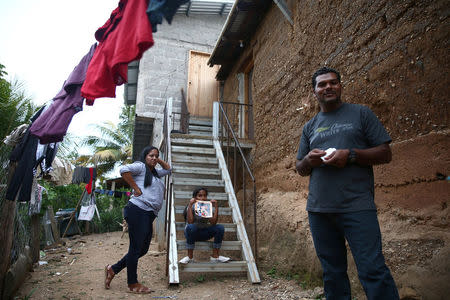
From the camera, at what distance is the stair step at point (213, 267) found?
4043 millimetres

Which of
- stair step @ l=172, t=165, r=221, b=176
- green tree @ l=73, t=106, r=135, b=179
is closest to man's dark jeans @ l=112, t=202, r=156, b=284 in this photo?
stair step @ l=172, t=165, r=221, b=176

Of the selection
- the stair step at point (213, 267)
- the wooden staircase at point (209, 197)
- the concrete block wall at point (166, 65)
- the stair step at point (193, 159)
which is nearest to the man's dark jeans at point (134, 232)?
the wooden staircase at point (209, 197)

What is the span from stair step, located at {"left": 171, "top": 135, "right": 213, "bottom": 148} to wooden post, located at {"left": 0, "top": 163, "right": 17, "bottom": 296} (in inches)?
137

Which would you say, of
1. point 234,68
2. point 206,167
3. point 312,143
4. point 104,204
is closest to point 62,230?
point 104,204

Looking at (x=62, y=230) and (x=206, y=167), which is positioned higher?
(x=206, y=167)

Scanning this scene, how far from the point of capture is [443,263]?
86.5 inches

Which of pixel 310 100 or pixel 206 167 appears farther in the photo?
pixel 206 167

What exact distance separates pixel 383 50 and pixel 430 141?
1127mm

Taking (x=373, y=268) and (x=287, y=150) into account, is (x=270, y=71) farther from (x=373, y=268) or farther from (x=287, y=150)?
(x=373, y=268)

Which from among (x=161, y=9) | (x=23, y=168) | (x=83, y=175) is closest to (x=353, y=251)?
(x=161, y=9)

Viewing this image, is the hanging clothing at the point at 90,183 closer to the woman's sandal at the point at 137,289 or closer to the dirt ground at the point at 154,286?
the dirt ground at the point at 154,286

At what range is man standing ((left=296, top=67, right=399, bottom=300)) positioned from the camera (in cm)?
165

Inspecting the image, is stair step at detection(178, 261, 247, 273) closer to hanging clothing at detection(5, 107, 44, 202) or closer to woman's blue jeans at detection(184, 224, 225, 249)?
woman's blue jeans at detection(184, 224, 225, 249)

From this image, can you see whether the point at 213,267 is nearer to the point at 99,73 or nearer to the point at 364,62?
the point at 99,73
